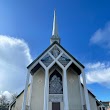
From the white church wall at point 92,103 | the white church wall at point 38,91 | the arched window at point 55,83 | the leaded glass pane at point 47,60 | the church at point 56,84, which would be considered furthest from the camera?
the white church wall at point 92,103

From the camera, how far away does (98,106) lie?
14.6 metres

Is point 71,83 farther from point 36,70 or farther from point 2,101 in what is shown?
point 2,101

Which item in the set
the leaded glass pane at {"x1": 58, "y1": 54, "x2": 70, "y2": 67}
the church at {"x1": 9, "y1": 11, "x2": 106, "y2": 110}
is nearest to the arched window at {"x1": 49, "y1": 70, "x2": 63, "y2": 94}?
the church at {"x1": 9, "y1": 11, "x2": 106, "y2": 110}

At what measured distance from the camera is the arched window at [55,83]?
13500 mm

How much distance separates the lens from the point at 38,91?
1372 cm

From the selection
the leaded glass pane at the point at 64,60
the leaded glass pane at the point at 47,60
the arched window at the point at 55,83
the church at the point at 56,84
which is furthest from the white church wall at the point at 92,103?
the leaded glass pane at the point at 47,60

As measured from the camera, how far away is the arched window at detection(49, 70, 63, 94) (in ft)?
44.3

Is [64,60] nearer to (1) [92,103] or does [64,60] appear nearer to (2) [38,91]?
(2) [38,91]

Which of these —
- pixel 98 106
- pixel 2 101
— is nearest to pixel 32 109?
pixel 98 106

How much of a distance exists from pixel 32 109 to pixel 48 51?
6.14 meters

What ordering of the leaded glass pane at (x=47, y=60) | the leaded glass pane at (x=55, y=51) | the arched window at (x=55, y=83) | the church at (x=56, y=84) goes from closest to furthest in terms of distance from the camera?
the church at (x=56, y=84) → the leaded glass pane at (x=47, y=60) → the arched window at (x=55, y=83) → the leaded glass pane at (x=55, y=51)

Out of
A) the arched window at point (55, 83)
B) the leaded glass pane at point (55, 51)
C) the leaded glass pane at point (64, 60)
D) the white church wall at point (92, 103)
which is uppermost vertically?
the leaded glass pane at point (55, 51)

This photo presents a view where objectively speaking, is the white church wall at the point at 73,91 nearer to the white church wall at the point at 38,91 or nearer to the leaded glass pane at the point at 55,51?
the leaded glass pane at the point at 55,51

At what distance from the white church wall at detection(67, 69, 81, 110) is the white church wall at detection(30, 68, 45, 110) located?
296cm
